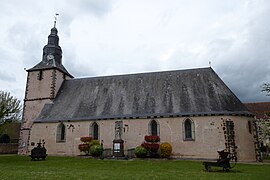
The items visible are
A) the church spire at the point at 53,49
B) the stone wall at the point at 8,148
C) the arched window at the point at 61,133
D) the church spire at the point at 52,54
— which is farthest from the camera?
the stone wall at the point at 8,148

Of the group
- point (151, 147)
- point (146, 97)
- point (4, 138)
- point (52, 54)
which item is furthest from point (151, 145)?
point (4, 138)

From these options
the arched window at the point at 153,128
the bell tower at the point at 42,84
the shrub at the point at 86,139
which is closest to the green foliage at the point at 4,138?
the bell tower at the point at 42,84

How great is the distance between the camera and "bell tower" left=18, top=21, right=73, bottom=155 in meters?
26.5

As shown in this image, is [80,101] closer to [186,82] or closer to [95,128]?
[95,128]

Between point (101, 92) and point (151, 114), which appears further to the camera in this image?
point (101, 92)

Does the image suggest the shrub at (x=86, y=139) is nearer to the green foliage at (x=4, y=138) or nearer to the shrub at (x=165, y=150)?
the shrub at (x=165, y=150)

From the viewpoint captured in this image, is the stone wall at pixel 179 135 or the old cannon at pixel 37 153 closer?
the old cannon at pixel 37 153

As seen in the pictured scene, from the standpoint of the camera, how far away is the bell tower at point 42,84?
26.5 m

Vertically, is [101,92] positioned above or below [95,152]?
above

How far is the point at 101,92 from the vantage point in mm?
26062

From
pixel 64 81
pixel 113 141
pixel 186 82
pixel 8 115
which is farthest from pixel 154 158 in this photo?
pixel 64 81

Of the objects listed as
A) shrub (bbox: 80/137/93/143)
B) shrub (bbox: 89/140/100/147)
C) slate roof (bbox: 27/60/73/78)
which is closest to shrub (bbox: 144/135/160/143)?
shrub (bbox: 89/140/100/147)

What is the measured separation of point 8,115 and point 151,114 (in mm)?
11481

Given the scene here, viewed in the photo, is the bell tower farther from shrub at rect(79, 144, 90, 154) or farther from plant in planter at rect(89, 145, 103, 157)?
plant in planter at rect(89, 145, 103, 157)
